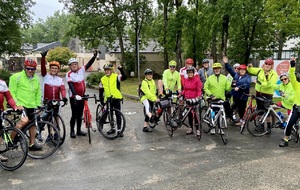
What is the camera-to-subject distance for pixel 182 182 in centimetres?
438

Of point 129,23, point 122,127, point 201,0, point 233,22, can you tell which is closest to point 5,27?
point 129,23

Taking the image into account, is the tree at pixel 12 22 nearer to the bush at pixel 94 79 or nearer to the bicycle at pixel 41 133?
the bush at pixel 94 79

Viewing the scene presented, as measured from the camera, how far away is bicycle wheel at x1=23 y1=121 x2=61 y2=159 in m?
5.60

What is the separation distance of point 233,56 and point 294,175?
18.1 m

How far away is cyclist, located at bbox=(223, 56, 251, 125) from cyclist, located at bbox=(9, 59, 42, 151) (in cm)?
462

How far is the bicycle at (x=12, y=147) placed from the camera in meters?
4.93

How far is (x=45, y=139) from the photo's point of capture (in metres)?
6.29

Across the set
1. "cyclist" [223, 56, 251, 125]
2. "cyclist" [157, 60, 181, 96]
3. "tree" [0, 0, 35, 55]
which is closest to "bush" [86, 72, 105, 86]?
"tree" [0, 0, 35, 55]

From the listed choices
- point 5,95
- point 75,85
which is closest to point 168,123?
point 75,85

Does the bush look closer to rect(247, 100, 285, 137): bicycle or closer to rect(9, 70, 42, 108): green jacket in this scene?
rect(247, 100, 285, 137): bicycle

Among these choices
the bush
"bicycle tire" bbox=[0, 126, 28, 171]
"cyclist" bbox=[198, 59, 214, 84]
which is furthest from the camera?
the bush

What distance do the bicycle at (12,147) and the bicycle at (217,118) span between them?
3.97 meters

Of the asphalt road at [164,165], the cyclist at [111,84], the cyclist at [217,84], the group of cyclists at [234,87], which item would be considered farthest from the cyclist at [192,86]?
the cyclist at [111,84]

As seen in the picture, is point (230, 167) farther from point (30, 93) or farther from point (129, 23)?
point (129, 23)
